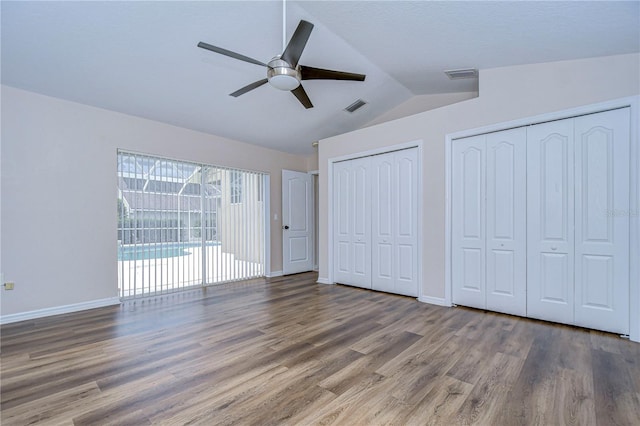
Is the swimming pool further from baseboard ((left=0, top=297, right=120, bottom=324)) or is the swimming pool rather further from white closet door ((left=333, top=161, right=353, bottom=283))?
white closet door ((left=333, top=161, right=353, bottom=283))

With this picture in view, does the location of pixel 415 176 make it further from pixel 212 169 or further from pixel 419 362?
pixel 212 169

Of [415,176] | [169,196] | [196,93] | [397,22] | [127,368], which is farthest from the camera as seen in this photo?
[169,196]

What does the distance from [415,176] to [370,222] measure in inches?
42.5

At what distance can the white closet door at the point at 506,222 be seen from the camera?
349cm

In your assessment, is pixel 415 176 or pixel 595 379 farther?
pixel 415 176

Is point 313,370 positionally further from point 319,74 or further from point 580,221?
point 580,221

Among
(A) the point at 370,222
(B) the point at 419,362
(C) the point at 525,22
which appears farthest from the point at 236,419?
(C) the point at 525,22

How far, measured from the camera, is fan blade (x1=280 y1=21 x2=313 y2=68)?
2.26m

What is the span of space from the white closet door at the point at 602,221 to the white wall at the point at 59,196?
5627 mm

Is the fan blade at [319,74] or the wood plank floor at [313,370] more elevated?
the fan blade at [319,74]

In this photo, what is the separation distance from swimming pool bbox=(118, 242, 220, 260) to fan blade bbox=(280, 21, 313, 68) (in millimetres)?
3552

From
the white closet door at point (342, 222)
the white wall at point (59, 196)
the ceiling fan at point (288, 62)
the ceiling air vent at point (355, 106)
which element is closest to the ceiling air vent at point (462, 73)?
the ceiling air vent at point (355, 106)

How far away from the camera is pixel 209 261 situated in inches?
206

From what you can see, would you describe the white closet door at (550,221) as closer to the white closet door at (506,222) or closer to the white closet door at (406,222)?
the white closet door at (506,222)
